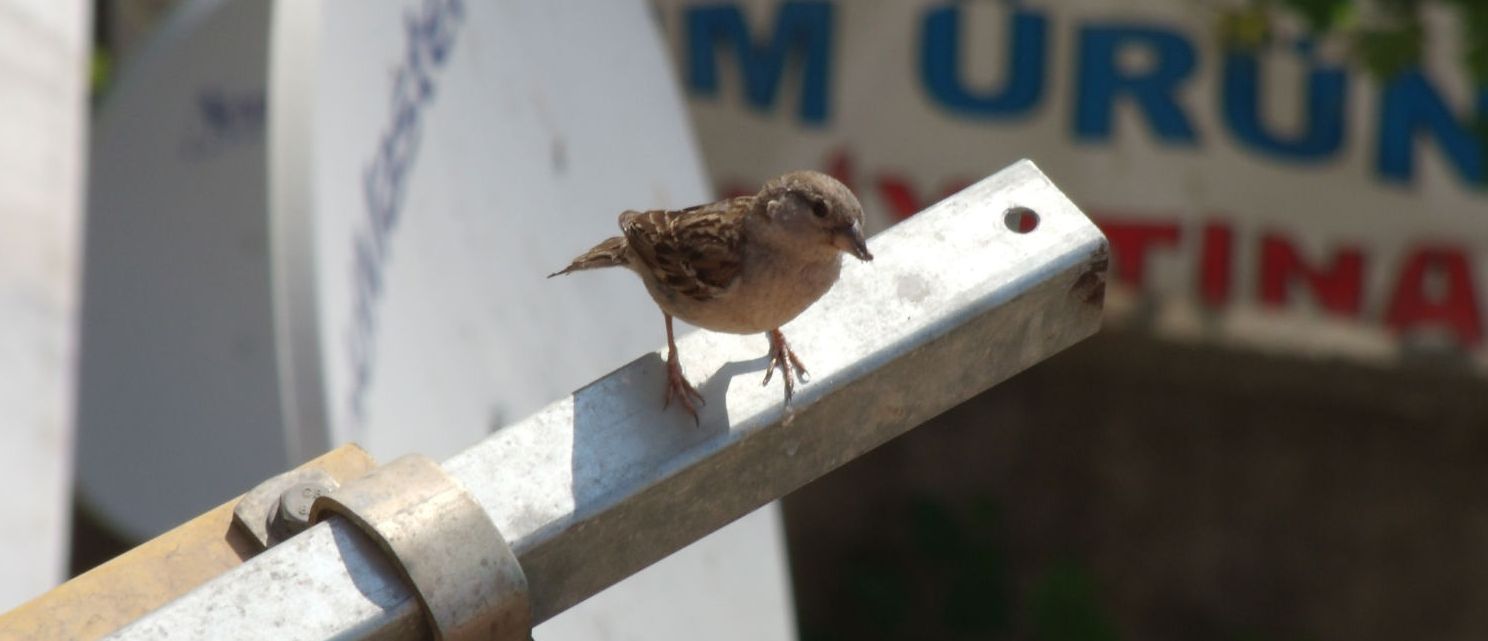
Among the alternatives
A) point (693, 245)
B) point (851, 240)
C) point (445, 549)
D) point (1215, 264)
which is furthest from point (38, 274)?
point (1215, 264)

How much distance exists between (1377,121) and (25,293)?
245 inches

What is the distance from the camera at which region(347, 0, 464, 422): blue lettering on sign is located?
2471 millimetres

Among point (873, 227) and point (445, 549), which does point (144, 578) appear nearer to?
point (445, 549)

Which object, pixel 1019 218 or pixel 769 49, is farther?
pixel 769 49

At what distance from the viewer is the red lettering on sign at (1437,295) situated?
27.3 ft

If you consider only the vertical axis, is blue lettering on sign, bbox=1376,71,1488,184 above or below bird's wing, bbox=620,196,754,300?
below

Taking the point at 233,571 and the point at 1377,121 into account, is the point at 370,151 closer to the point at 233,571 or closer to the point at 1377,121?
the point at 233,571

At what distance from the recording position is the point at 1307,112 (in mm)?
8406

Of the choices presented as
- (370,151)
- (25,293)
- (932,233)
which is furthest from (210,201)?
(932,233)

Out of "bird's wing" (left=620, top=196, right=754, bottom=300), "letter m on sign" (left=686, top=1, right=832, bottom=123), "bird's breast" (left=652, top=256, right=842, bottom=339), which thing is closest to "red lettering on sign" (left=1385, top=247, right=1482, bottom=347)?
"letter m on sign" (left=686, top=1, right=832, bottom=123)

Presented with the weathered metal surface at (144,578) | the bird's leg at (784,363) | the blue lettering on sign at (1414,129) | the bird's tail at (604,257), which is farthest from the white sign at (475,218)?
the blue lettering on sign at (1414,129)

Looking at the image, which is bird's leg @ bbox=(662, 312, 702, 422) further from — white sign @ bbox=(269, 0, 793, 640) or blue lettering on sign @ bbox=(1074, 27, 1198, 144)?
blue lettering on sign @ bbox=(1074, 27, 1198, 144)

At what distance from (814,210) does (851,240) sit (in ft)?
0.78

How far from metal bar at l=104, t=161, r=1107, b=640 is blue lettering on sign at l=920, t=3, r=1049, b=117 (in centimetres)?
645
